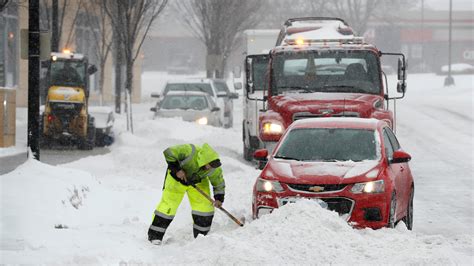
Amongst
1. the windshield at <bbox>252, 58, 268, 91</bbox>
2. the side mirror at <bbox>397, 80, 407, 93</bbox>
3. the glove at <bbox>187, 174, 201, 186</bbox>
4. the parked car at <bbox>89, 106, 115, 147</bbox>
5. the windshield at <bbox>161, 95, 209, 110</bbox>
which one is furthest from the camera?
the windshield at <bbox>161, 95, 209, 110</bbox>

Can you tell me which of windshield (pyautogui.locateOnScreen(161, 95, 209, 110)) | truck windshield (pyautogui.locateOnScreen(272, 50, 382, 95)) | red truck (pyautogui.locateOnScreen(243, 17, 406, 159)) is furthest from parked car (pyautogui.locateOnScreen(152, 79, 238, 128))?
truck windshield (pyautogui.locateOnScreen(272, 50, 382, 95))

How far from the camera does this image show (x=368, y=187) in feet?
37.3

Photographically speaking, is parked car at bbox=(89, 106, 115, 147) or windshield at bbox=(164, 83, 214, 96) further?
windshield at bbox=(164, 83, 214, 96)

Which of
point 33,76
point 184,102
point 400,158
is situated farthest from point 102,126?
point 400,158

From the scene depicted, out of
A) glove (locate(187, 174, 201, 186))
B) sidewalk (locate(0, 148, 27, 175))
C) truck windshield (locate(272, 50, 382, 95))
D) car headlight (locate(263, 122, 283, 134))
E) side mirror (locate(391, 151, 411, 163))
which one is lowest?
sidewalk (locate(0, 148, 27, 175))

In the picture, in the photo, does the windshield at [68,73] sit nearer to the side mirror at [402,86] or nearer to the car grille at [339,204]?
the side mirror at [402,86]

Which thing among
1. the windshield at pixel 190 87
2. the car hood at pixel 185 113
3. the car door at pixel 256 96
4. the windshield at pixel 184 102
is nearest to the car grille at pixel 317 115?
the car door at pixel 256 96

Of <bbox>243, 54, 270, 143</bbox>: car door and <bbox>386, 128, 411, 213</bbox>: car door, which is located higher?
<bbox>243, 54, 270, 143</bbox>: car door

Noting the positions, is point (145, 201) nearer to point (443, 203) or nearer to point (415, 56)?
point (443, 203)

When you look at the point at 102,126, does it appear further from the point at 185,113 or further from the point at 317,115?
the point at 317,115

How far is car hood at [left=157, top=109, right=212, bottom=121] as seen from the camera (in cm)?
2806

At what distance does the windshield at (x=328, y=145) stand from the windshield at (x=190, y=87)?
17.4 meters

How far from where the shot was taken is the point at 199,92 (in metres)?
29.0

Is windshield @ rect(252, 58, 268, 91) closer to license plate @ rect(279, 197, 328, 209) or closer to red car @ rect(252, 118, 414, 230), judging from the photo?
red car @ rect(252, 118, 414, 230)
